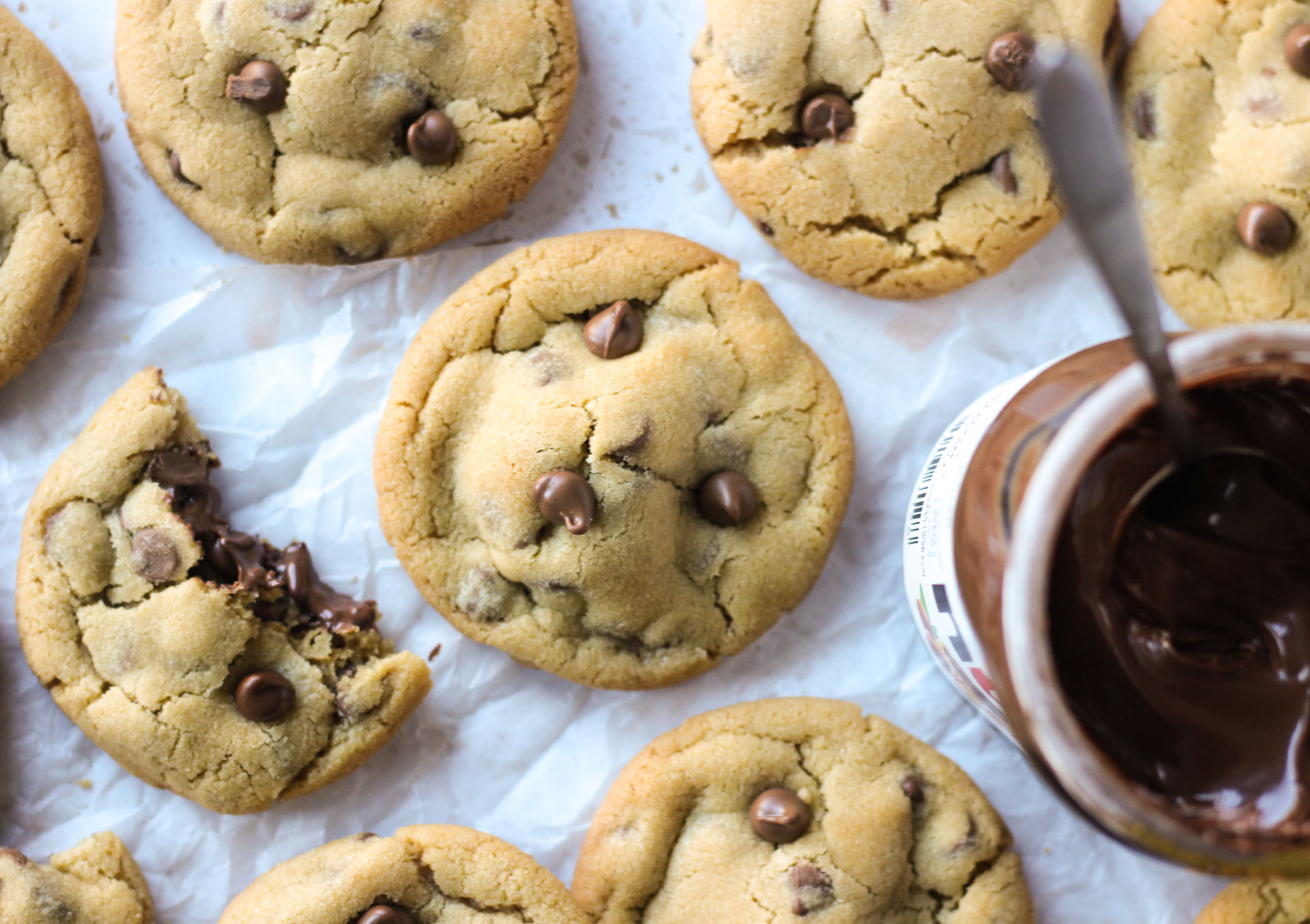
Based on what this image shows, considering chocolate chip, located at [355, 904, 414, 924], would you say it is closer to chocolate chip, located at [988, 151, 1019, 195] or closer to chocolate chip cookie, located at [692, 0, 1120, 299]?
chocolate chip cookie, located at [692, 0, 1120, 299]

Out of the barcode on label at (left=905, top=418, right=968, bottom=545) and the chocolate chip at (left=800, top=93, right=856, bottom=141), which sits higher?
the chocolate chip at (left=800, top=93, right=856, bottom=141)

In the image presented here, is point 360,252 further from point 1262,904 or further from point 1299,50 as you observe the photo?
point 1262,904

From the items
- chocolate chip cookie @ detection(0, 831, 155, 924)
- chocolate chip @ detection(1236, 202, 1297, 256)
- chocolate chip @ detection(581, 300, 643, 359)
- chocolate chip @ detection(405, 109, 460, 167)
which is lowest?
chocolate chip cookie @ detection(0, 831, 155, 924)

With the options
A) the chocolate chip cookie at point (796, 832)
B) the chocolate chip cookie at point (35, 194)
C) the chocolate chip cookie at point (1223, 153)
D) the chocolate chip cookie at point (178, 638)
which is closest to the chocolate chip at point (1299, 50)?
the chocolate chip cookie at point (1223, 153)

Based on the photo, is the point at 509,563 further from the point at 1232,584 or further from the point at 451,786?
the point at 1232,584

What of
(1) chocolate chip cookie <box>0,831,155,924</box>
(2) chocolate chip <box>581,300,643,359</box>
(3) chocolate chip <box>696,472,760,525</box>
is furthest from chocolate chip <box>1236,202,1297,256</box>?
(1) chocolate chip cookie <box>0,831,155,924</box>

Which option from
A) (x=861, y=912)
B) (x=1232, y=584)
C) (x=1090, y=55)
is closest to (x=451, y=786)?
(x=861, y=912)
